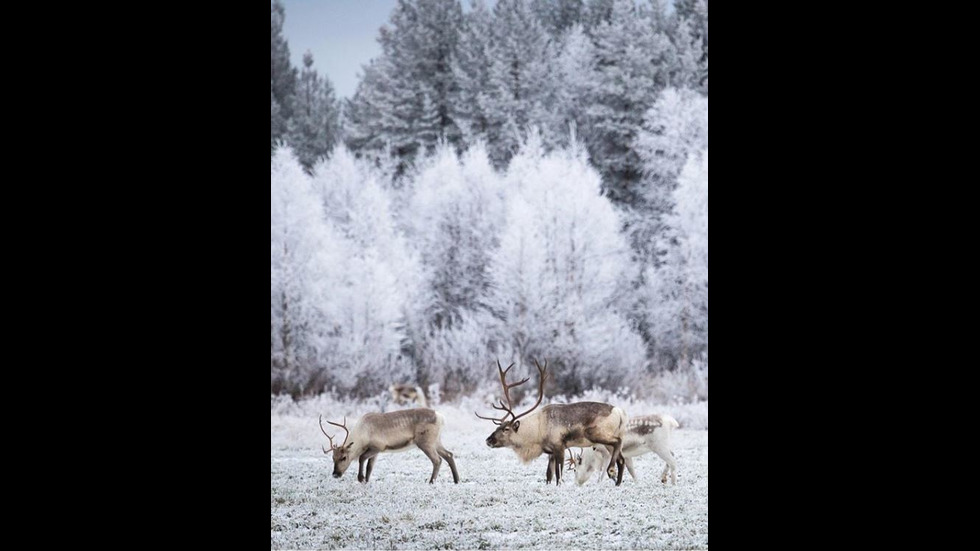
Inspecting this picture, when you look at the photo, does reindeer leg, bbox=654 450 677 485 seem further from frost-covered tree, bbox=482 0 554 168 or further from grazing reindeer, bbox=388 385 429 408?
frost-covered tree, bbox=482 0 554 168

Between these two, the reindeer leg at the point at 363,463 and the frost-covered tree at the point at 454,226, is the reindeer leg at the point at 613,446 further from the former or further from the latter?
the frost-covered tree at the point at 454,226

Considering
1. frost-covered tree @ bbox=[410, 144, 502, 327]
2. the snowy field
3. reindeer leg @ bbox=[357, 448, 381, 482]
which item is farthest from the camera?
frost-covered tree @ bbox=[410, 144, 502, 327]

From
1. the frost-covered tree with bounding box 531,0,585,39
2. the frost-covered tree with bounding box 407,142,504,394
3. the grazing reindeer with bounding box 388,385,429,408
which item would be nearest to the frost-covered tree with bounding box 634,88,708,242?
the frost-covered tree with bounding box 531,0,585,39

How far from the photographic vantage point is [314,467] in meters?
5.11

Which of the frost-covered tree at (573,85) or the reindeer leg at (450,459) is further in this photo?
the frost-covered tree at (573,85)

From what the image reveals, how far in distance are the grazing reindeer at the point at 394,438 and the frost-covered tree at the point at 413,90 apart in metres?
2.03

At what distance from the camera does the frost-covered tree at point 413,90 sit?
5.91m

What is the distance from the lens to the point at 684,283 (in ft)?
19.3

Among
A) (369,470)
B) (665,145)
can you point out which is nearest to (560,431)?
(369,470)

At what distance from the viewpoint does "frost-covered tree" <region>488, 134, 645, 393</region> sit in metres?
5.65

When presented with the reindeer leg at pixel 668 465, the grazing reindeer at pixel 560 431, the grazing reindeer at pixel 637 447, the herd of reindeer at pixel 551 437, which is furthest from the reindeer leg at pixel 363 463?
the reindeer leg at pixel 668 465

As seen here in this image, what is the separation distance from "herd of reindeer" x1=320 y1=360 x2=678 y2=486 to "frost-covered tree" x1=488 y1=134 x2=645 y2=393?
0.80 meters
